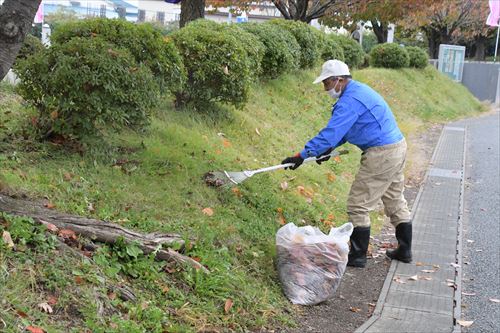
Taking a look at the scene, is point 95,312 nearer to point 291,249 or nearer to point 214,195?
point 291,249

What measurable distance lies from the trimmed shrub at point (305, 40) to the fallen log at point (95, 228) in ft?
29.0

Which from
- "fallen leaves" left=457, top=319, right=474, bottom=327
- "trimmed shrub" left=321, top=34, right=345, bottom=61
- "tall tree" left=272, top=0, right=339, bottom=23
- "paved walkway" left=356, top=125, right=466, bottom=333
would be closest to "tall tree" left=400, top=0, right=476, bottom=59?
"tall tree" left=272, top=0, right=339, bottom=23

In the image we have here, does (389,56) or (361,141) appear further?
(389,56)

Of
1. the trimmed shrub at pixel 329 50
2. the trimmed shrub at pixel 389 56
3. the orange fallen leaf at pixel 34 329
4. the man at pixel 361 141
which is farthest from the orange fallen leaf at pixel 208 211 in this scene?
the trimmed shrub at pixel 389 56

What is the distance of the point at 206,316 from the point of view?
441 centimetres

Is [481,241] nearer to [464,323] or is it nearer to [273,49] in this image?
[464,323]

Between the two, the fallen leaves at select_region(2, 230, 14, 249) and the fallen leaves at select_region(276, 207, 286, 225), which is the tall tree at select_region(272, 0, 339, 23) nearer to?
the fallen leaves at select_region(276, 207, 286, 225)

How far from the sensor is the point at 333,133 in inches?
227

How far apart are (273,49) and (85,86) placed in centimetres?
608

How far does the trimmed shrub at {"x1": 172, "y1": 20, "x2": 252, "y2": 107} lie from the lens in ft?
26.2

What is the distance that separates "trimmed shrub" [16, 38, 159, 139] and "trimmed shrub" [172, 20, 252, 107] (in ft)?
6.30

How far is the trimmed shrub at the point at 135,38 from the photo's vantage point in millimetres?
6332

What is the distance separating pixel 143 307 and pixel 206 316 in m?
0.48

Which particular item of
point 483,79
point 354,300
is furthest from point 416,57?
point 354,300
